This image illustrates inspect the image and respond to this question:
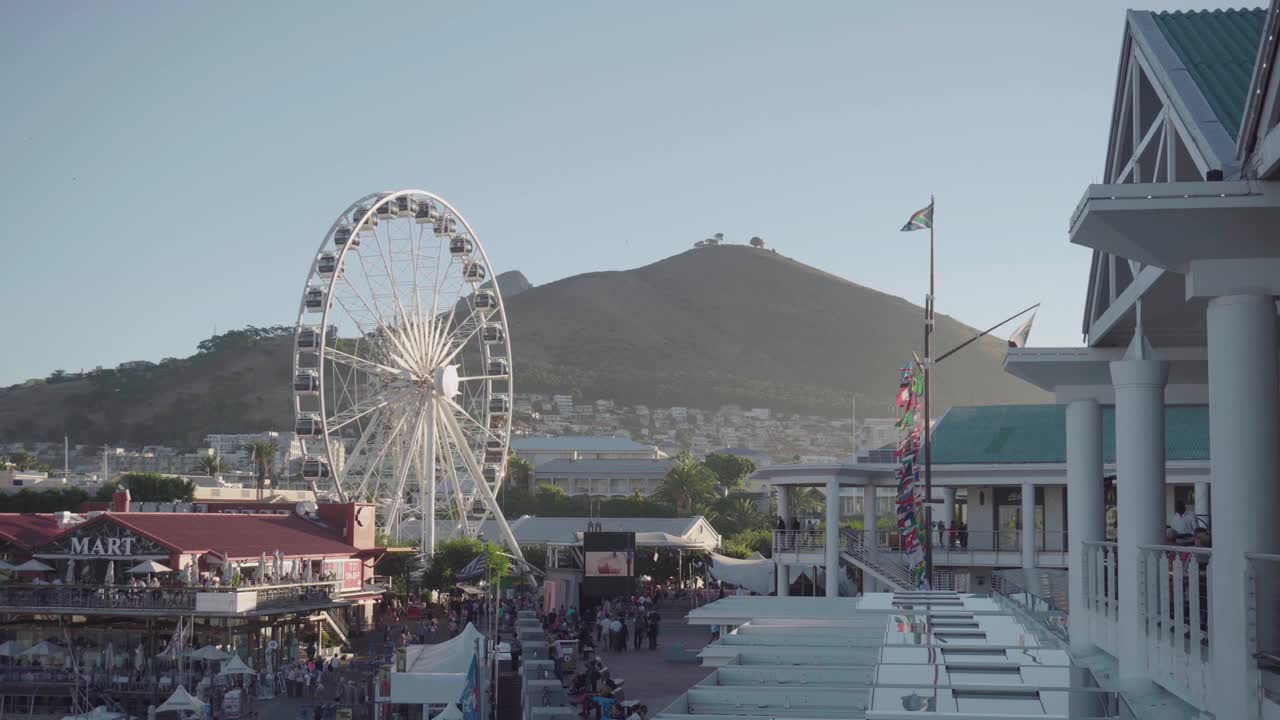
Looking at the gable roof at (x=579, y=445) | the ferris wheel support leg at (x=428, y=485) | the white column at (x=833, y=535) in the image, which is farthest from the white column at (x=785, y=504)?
the gable roof at (x=579, y=445)

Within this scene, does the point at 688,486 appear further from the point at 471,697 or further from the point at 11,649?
the point at 471,697

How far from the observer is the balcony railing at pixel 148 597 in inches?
1880

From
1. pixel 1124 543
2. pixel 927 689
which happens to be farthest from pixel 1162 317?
pixel 927 689

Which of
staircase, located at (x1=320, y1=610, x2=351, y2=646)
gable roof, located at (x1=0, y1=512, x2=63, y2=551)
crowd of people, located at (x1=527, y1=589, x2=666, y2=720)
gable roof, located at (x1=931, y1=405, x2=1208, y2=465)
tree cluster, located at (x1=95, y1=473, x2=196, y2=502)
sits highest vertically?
gable roof, located at (x1=931, y1=405, x2=1208, y2=465)

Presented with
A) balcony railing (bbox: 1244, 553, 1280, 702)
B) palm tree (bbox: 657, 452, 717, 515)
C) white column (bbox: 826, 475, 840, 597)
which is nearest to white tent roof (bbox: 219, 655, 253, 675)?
white column (bbox: 826, 475, 840, 597)

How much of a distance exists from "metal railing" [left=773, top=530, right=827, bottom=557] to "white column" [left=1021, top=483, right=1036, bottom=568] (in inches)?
266

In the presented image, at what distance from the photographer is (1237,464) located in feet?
27.2

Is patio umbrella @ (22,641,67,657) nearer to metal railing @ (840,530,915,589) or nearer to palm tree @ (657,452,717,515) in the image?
metal railing @ (840,530,915,589)

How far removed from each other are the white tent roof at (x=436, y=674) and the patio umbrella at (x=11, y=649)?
65.8ft

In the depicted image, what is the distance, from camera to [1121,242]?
8.82 m

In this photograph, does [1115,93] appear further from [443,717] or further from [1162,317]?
[443,717]

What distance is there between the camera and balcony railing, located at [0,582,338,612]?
47750 millimetres

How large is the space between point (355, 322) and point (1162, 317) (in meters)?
52.5

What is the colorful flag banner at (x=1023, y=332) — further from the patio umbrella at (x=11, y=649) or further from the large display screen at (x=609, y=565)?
the patio umbrella at (x=11, y=649)
